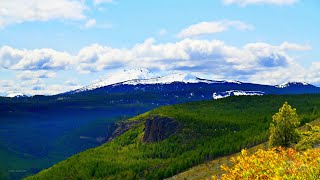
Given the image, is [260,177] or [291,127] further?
[291,127]

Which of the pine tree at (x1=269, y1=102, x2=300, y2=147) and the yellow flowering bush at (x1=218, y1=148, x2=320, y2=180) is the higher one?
the yellow flowering bush at (x1=218, y1=148, x2=320, y2=180)

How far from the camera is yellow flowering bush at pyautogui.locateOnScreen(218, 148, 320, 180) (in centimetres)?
2411

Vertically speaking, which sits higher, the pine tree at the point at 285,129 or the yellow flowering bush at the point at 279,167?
the yellow flowering bush at the point at 279,167

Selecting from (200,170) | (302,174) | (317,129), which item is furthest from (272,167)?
(200,170)

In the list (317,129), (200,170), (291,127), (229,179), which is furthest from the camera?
(200,170)

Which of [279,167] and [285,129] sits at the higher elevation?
[279,167]

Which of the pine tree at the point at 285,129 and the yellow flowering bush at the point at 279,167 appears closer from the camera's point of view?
the yellow flowering bush at the point at 279,167

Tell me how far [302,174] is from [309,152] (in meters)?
3.68

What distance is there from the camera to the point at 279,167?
987 inches

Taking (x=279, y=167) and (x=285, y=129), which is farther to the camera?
(x=285, y=129)

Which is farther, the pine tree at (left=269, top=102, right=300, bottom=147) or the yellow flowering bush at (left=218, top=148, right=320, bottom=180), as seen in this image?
the pine tree at (left=269, top=102, right=300, bottom=147)

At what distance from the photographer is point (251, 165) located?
1091 inches

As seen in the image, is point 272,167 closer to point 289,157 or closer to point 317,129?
point 289,157

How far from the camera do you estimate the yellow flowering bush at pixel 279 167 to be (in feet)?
79.1
